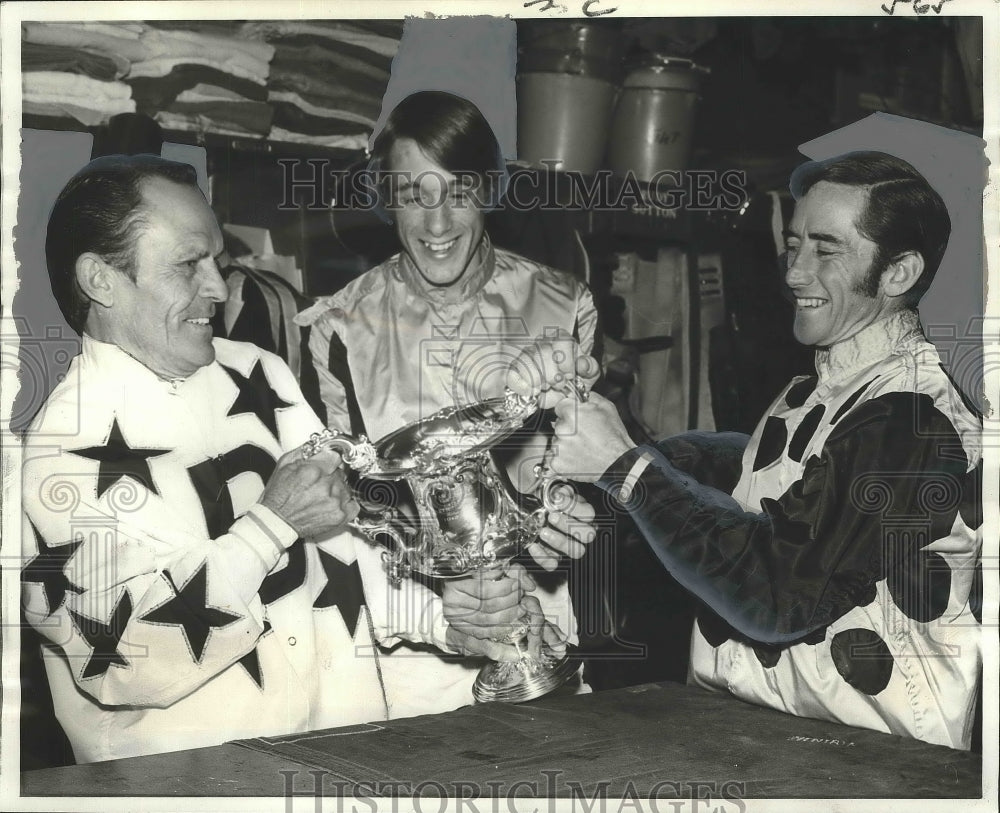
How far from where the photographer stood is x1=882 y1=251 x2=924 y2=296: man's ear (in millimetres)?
→ 4832

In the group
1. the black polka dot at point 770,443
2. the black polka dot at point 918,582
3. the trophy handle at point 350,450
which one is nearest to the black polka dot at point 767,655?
the black polka dot at point 918,582

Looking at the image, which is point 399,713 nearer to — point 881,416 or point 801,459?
point 801,459

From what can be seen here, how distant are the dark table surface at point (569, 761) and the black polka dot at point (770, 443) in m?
0.95

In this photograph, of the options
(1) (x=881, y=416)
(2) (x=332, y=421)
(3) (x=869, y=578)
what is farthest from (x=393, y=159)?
(3) (x=869, y=578)

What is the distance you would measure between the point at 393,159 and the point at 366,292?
20.6 inches

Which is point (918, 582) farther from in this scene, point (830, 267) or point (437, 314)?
point (437, 314)

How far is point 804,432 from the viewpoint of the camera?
4820 millimetres

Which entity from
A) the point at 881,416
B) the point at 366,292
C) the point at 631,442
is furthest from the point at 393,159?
the point at 881,416

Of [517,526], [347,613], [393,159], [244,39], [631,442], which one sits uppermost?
[244,39]

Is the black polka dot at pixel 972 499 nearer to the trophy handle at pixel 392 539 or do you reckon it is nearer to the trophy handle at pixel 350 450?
the trophy handle at pixel 392 539

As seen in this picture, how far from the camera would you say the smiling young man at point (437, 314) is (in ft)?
16.0

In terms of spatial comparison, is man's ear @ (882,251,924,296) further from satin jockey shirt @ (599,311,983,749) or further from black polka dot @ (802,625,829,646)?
black polka dot @ (802,625,829,646)

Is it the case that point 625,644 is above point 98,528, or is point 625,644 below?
below

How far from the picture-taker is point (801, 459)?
4.80 meters
